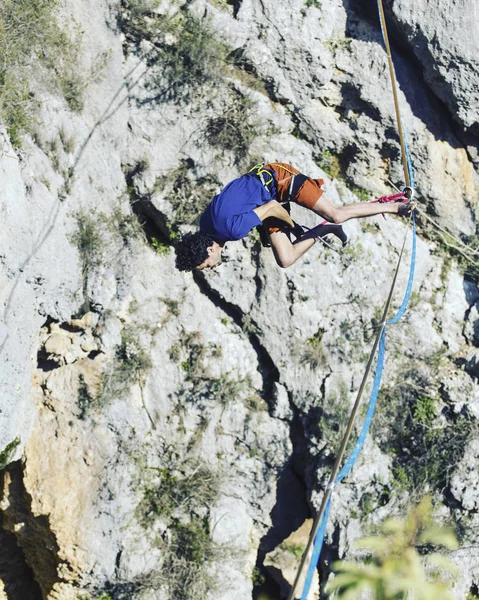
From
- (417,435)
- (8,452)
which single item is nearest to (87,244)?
(8,452)

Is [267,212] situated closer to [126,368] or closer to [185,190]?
[185,190]

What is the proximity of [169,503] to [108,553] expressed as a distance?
833 millimetres

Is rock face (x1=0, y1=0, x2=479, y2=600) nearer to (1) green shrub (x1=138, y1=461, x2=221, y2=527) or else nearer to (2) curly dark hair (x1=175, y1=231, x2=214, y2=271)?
(1) green shrub (x1=138, y1=461, x2=221, y2=527)

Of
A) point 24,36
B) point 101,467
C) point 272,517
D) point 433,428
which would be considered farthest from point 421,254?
point 24,36

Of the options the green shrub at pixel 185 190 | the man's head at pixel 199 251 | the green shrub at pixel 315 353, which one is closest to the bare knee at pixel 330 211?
the man's head at pixel 199 251

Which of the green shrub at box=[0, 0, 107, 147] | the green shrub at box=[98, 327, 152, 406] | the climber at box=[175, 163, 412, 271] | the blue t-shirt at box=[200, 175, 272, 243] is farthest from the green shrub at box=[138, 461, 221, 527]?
the green shrub at box=[0, 0, 107, 147]

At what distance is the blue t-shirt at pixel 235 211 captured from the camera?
534cm

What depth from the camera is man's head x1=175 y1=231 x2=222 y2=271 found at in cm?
547

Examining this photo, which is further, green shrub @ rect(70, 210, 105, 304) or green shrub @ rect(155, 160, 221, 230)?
green shrub @ rect(155, 160, 221, 230)

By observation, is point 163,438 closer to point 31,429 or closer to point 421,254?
point 31,429

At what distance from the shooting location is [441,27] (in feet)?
25.5

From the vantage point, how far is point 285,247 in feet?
19.3

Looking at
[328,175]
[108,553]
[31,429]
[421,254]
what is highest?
[328,175]

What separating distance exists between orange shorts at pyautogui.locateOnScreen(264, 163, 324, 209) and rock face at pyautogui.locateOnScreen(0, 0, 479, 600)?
2.12 metres
